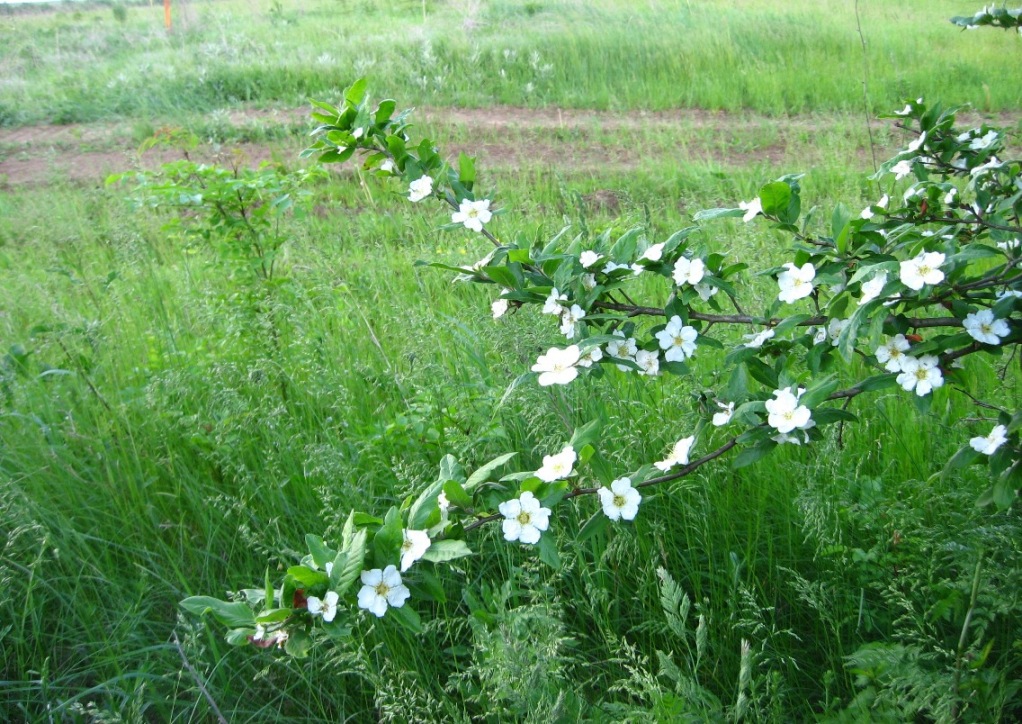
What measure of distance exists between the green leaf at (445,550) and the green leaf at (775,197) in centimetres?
84

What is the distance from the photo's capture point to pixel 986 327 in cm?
145

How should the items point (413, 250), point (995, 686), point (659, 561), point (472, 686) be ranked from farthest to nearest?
point (413, 250), point (659, 561), point (472, 686), point (995, 686)

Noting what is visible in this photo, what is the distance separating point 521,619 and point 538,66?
814 centimetres

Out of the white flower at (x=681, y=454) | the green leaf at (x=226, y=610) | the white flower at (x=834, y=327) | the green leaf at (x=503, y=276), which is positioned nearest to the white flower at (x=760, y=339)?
the white flower at (x=834, y=327)

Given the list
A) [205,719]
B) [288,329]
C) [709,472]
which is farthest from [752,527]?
[288,329]

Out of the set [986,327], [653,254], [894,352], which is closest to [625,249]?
[653,254]

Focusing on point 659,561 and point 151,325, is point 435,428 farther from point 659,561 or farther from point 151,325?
point 151,325

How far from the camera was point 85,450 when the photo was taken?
9.37 feet

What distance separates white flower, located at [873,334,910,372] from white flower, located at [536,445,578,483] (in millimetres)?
567

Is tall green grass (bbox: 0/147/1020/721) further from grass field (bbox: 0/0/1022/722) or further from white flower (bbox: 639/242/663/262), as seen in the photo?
white flower (bbox: 639/242/663/262)

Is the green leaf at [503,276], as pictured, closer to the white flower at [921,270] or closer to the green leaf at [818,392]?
the green leaf at [818,392]

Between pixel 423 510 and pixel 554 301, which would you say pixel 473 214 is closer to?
pixel 554 301

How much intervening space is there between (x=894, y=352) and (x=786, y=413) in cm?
24

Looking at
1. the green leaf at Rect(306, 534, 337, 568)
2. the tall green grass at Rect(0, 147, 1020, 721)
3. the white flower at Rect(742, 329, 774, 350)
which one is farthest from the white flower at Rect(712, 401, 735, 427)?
the green leaf at Rect(306, 534, 337, 568)
